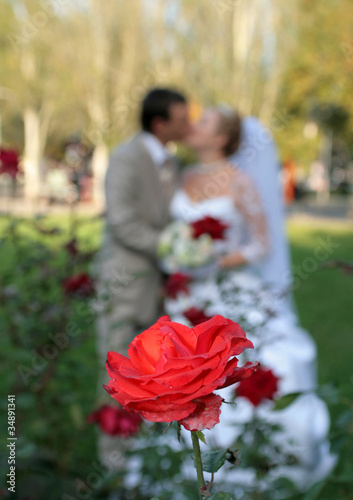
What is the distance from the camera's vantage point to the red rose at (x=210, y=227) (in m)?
2.04

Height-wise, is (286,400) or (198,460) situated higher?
(198,460)

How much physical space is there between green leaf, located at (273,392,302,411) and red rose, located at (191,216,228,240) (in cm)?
82

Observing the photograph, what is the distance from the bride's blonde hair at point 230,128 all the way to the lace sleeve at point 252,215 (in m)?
0.21

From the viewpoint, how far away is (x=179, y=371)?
48 cm

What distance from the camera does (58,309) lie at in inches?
86.8

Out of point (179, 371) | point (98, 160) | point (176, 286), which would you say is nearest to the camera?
point (179, 371)

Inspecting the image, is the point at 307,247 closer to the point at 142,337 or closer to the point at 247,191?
the point at 247,191

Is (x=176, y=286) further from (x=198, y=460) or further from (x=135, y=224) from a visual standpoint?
(x=198, y=460)

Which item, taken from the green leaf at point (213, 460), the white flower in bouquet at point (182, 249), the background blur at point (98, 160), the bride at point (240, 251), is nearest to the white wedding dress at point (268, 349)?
the bride at point (240, 251)

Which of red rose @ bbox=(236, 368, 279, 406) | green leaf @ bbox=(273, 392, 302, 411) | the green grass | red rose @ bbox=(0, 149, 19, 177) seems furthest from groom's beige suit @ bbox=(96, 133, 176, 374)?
green leaf @ bbox=(273, 392, 302, 411)

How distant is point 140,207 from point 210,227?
1.38 meters

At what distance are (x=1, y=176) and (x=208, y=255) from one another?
3.71ft

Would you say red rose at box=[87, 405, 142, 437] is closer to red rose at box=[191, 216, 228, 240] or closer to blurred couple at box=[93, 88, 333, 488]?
red rose at box=[191, 216, 228, 240]

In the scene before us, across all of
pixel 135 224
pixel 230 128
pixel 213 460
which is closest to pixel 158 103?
pixel 230 128
